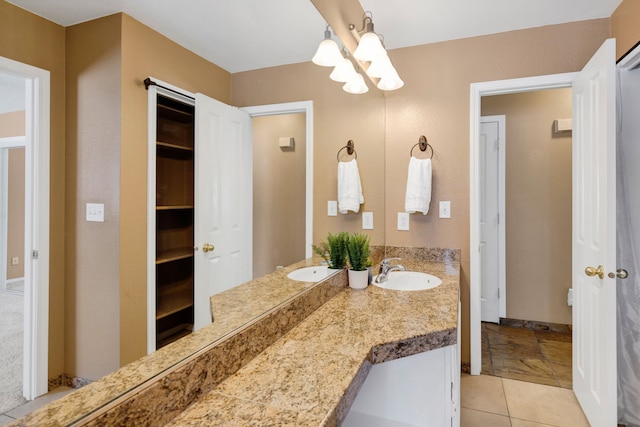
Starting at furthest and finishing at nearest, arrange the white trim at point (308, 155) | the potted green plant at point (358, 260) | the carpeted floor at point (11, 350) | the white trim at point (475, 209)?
1. the white trim at point (475, 209)
2. the potted green plant at point (358, 260)
3. the white trim at point (308, 155)
4. the carpeted floor at point (11, 350)

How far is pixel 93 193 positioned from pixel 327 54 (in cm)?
121

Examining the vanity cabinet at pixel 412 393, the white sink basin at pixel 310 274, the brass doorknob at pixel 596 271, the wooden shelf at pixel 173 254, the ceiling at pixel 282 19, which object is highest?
the ceiling at pixel 282 19

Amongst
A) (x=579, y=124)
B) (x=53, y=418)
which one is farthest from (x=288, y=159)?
(x=579, y=124)

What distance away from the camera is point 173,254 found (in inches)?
28.9

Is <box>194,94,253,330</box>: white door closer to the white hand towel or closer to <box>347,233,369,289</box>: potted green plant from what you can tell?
<box>347,233,369,289</box>: potted green plant

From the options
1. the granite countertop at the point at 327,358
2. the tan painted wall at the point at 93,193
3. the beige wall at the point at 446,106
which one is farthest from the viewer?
the beige wall at the point at 446,106

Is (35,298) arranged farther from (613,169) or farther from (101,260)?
(613,169)

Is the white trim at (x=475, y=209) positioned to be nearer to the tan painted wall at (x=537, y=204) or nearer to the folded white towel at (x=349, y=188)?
the folded white towel at (x=349, y=188)

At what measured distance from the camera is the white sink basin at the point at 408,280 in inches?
75.3

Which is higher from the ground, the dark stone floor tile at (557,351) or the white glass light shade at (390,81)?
the white glass light shade at (390,81)

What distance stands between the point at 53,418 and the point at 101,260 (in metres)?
0.25

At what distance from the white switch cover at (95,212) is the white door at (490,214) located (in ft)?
10.7

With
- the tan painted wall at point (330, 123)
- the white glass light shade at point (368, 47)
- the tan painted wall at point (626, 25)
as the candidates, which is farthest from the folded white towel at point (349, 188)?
the tan painted wall at point (626, 25)

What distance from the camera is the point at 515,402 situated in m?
2.03
